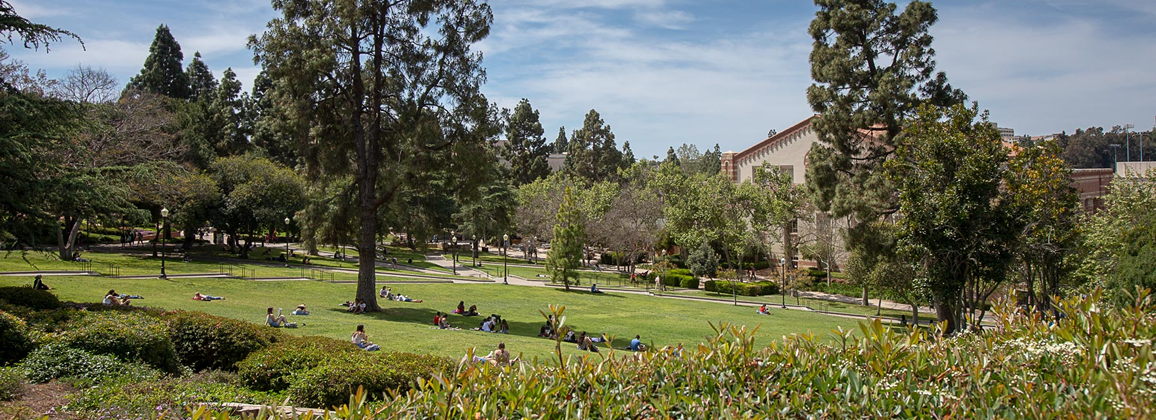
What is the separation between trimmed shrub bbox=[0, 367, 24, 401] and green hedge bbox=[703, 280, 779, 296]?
38159 mm

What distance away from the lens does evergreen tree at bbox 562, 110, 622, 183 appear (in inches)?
3423

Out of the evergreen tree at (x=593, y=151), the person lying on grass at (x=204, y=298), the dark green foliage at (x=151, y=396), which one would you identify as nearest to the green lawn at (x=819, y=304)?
the person lying on grass at (x=204, y=298)

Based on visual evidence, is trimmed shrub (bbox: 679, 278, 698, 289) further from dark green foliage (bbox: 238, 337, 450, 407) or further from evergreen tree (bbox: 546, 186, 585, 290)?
Result: dark green foliage (bbox: 238, 337, 450, 407)

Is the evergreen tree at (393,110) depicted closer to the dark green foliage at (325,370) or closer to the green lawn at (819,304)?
the dark green foliage at (325,370)

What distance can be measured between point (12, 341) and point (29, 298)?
5101 mm

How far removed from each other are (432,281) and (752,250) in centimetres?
2631

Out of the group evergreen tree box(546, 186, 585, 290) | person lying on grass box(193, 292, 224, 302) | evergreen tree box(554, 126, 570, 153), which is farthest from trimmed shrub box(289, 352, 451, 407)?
evergreen tree box(554, 126, 570, 153)

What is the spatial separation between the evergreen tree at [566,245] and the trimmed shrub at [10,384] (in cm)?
3038

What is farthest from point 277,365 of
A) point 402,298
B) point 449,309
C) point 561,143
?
point 561,143

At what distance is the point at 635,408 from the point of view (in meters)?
4.29

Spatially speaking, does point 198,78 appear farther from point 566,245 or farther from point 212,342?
point 212,342

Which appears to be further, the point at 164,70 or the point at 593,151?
the point at 593,151

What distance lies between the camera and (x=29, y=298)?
1545 centimetres

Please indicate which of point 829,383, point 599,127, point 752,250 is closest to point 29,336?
point 829,383
